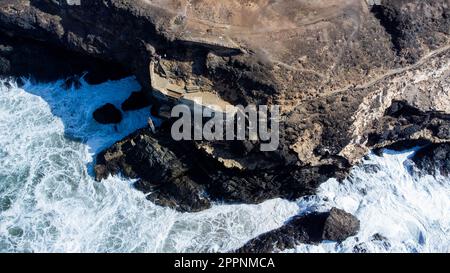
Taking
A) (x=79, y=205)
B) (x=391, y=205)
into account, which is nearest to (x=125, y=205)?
(x=79, y=205)

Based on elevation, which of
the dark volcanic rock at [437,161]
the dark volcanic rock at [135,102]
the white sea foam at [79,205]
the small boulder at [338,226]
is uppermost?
the dark volcanic rock at [437,161]

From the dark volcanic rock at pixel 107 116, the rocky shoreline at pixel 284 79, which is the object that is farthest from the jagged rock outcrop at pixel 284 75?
the dark volcanic rock at pixel 107 116

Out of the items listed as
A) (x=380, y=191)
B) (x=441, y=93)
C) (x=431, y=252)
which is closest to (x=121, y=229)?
(x=380, y=191)

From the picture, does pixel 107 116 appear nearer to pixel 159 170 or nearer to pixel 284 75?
pixel 159 170

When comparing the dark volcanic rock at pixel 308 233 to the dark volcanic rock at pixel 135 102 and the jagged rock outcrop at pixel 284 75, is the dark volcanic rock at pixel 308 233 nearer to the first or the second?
the jagged rock outcrop at pixel 284 75

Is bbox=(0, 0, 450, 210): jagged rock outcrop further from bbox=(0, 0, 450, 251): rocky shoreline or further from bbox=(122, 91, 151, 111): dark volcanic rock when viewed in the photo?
bbox=(122, 91, 151, 111): dark volcanic rock

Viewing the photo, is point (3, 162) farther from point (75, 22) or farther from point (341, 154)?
point (341, 154)
